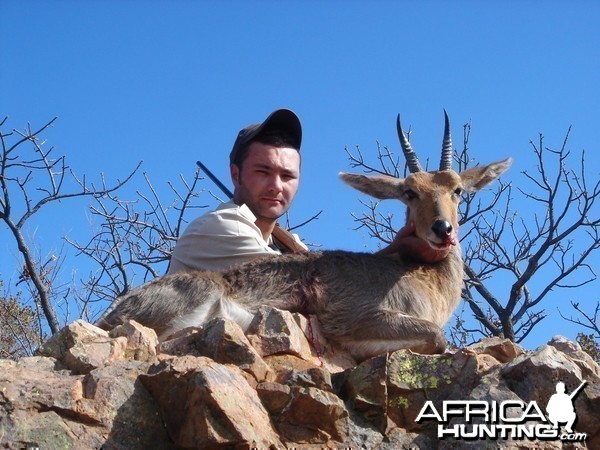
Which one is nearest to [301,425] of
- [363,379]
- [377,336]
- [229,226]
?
[363,379]

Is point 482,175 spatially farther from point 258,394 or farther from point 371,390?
point 258,394

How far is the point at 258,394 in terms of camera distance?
502cm

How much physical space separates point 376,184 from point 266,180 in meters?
1.23

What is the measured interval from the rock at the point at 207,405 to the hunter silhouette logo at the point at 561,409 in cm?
171

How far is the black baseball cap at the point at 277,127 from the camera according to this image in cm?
816

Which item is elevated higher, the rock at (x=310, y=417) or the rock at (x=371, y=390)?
the rock at (x=371, y=390)

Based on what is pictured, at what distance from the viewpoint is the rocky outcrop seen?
458 centimetres

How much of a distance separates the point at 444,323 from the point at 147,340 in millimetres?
3223

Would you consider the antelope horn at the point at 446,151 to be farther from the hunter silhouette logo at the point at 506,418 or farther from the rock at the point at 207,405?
the rock at the point at 207,405

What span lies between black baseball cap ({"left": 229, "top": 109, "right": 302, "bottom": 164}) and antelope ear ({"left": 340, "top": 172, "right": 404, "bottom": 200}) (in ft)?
2.42

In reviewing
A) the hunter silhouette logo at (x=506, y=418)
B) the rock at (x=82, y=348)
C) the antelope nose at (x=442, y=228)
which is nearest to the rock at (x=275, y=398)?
the hunter silhouette logo at (x=506, y=418)

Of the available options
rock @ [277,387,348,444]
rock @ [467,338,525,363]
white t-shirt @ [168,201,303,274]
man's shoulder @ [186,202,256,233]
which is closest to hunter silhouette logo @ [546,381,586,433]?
rock @ [467,338,525,363]

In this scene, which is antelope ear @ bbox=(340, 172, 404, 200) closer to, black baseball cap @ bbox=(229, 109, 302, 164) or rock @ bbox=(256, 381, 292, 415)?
black baseball cap @ bbox=(229, 109, 302, 164)

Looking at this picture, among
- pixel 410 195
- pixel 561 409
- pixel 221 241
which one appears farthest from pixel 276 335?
pixel 410 195
